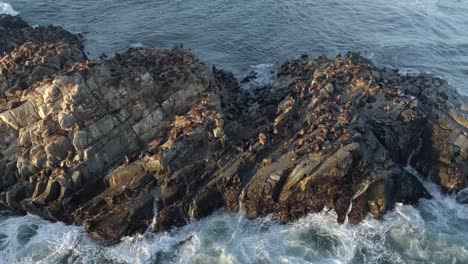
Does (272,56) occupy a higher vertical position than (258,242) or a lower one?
higher

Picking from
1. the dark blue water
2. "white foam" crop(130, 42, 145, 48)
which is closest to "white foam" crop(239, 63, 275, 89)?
the dark blue water

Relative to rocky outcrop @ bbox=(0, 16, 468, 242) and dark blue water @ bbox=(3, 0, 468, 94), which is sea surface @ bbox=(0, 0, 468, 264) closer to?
dark blue water @ bbox=(3, 0, 468, 94)

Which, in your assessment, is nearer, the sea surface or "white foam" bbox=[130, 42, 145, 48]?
the sea surface

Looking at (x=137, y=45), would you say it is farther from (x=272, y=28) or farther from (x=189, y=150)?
(x=189, y=150)

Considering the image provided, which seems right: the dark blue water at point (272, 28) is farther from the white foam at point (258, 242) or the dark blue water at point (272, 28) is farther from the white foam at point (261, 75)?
the white foam at point (258, 242)

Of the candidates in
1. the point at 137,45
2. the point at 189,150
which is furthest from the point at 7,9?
the point at 189,150
